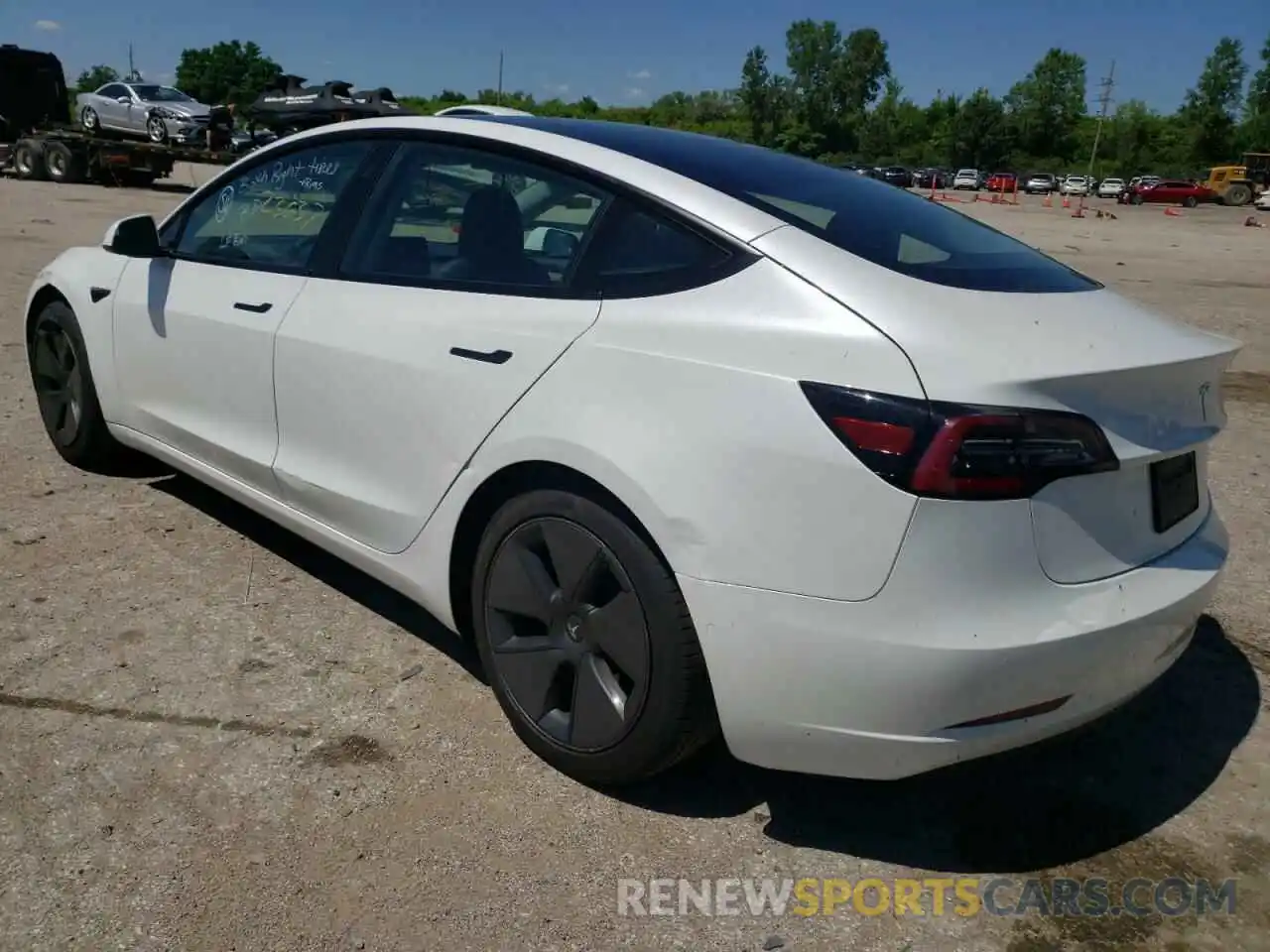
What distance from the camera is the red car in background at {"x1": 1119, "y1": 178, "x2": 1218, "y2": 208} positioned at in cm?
6084

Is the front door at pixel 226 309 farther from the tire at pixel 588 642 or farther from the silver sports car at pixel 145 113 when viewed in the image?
the silver sports car at pixel 145 113

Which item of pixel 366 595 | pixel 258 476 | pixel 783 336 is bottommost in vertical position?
pixel 366 595

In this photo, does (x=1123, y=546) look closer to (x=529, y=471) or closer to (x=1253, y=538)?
(x=529, y=471)

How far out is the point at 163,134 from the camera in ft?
84.7

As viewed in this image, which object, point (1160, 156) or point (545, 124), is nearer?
point (545, 124)

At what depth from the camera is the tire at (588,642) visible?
2316mm

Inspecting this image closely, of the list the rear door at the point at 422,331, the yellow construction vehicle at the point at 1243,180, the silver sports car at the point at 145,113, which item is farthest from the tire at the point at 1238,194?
the rear door at the point at 422,331

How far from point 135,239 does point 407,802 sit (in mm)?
2426

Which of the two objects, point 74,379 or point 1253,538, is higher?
point 74,379

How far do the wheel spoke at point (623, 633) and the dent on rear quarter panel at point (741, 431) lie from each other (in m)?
0.18

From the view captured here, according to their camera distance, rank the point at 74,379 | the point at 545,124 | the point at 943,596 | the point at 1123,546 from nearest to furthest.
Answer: the point at 943,596 → the point at 1123,546 → the point at 545,124 → the point at 74,379

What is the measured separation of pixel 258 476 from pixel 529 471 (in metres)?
1.30

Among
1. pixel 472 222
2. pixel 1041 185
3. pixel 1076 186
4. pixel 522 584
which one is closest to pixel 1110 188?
pixel 1076 186

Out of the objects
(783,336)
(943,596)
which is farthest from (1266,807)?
(783,336)
